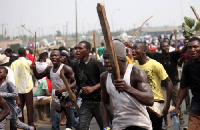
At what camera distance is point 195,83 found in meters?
5.37

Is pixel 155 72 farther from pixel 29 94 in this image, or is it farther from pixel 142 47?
pixel 29 94

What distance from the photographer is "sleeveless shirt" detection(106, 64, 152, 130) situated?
4.17 metres

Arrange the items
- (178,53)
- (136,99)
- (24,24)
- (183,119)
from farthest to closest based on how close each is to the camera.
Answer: (183,119) → (178,53) → (24,24) → (136,99)

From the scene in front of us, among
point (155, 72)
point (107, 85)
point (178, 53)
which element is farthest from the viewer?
point (178, 53)

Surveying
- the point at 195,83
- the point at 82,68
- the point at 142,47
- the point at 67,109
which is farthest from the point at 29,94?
the point at 195,83

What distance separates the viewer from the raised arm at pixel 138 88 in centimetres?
375

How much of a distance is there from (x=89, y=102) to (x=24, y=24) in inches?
78.9

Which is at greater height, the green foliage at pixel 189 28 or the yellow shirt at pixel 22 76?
the green foliage at pixel 189 28

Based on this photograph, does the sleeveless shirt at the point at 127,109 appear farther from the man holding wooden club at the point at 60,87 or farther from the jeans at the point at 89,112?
the man holding wooden club at the point at 60,87

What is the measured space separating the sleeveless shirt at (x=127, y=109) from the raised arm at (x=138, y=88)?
2.7 inches

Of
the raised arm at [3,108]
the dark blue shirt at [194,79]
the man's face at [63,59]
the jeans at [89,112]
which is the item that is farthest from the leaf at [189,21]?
the raised arm at [3,108]

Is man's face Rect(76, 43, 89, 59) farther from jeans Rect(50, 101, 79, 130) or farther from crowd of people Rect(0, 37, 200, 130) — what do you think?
jeans Rect(50, 101, 79, 130)

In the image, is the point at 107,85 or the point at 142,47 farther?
the point at 142,47

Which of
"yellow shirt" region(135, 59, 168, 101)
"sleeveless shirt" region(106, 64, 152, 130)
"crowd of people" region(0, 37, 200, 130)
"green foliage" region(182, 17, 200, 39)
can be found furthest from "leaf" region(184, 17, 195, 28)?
"sleeveless shirt" region(106, 64, 152, 130)
